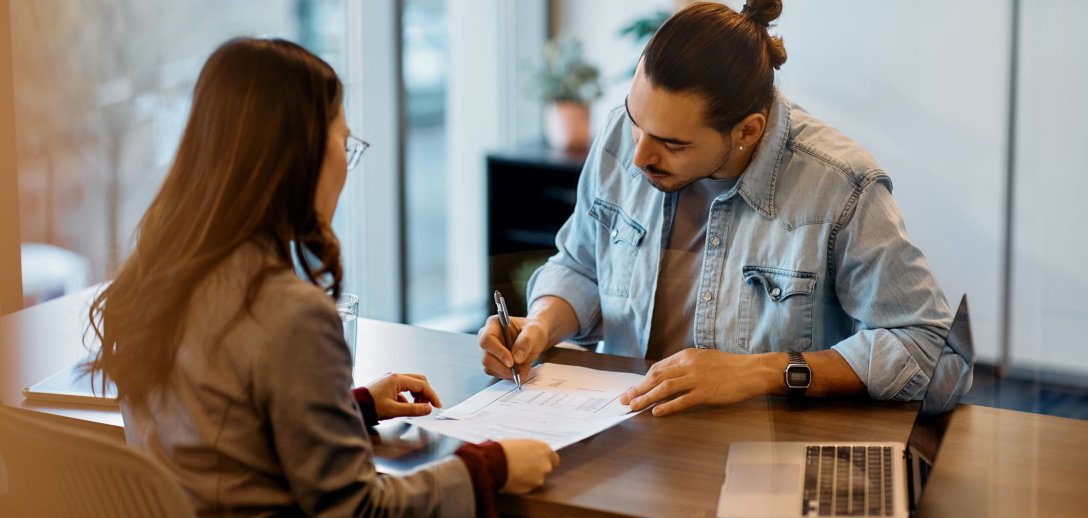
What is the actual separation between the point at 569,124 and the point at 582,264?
4.89 ft

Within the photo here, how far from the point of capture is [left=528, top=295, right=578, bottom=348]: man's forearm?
4.87 feet

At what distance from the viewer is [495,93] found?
3424mm

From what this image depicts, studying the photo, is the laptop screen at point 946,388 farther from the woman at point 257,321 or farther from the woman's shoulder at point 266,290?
the woman's shoulder at point 266,290

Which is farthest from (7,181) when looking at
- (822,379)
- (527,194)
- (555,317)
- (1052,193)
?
(527,194)

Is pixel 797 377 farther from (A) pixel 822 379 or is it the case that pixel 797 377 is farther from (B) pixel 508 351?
(B) pixel 508 351

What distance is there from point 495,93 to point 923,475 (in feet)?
8.24

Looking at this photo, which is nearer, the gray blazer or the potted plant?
the gray blazer

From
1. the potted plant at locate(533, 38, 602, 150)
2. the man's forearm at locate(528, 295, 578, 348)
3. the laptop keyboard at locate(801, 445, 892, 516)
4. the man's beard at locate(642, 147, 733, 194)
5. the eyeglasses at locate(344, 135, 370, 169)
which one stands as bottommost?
the laptop keyboard at locate(801, 445, 892, 516)

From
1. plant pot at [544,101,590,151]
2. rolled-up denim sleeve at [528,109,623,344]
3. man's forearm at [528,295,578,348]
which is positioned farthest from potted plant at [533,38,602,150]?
man's forearm at [528,295,578,348]

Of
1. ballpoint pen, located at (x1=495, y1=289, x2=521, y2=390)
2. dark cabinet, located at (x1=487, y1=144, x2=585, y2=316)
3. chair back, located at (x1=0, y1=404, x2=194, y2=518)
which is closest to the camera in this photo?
chair back, located at (x1=0, y1=404, x2=194, y2=518)

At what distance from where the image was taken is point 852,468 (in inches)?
42.9

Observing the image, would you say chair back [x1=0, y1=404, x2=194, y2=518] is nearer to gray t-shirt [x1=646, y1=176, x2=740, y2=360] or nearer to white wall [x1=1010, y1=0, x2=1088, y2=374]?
gray t-shirt [x1=646, y1=176, x2=740, y2=360]

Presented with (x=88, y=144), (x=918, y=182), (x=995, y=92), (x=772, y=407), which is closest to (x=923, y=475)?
(x=772, y=407)

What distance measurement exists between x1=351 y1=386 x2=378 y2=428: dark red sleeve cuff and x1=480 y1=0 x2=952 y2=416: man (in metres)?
0.20
